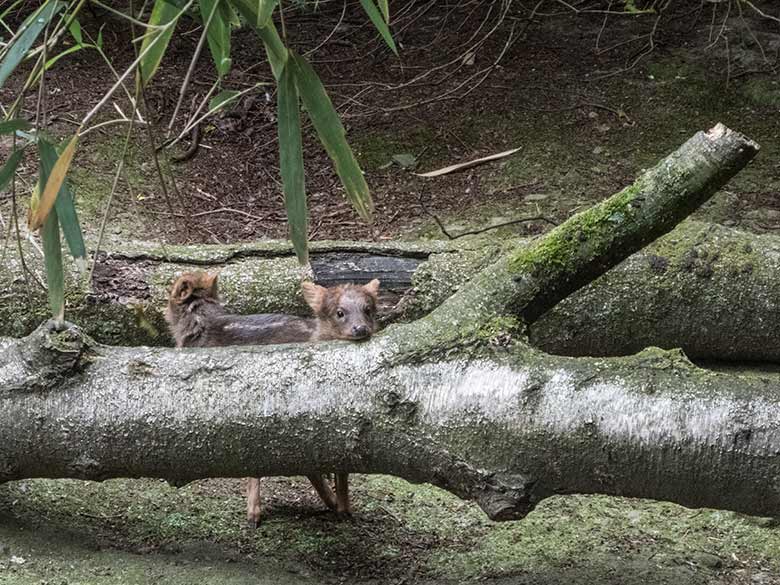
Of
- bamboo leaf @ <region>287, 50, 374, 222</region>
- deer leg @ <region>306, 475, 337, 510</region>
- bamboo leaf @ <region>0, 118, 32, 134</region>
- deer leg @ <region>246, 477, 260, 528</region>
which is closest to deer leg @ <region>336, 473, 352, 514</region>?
deer leg @ <region>306, 475, 337, 510</region>

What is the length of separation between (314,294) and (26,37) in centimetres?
239

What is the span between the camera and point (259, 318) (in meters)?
5.30

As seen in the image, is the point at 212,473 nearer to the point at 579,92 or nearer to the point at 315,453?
the point at 315,453

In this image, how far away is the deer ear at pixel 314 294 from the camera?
5.40 metres

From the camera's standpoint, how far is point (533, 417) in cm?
354

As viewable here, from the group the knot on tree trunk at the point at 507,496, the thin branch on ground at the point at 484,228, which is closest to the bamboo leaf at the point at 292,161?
the knot on tree trunk at the point at 507,496

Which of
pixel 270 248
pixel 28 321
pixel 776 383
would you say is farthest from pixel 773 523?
pixel 28 321

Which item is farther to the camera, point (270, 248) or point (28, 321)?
point (270, 248)

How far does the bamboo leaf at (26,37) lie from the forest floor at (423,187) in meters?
1.19

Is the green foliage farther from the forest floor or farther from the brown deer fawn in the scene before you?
the brown deer fawn

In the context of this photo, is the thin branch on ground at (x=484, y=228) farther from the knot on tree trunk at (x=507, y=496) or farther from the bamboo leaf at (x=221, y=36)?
the knot on tree trunk at (x=507, y=496)

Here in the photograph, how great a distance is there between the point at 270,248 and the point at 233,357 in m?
1.98

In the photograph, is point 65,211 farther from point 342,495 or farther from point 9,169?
point 342,495

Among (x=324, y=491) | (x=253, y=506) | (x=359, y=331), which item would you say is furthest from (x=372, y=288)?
(x=253, y=506)
